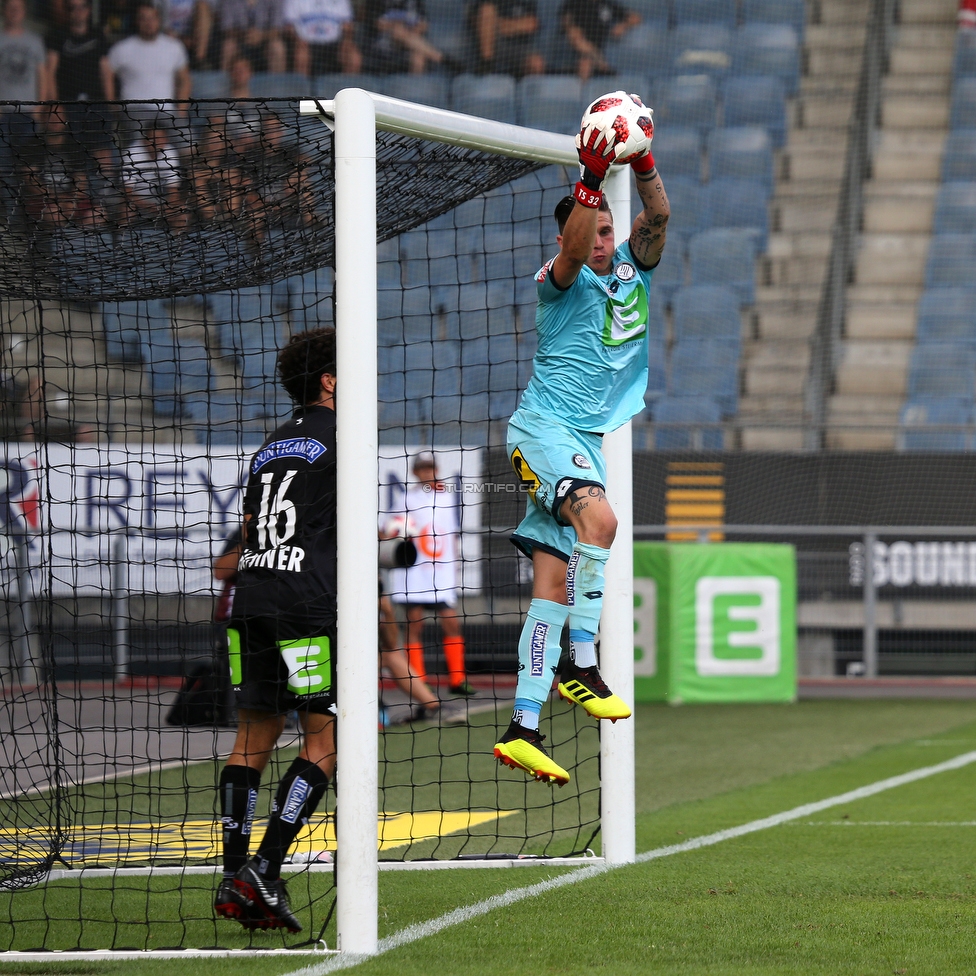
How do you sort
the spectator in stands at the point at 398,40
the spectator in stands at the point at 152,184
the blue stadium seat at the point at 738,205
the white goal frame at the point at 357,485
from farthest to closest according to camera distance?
the spectator in stands at the point at 398,40 → the blue stadium seat at the point at 738,205 → the spectator in stands at the point at 152,184 → the white goal frame at the point at 357,485

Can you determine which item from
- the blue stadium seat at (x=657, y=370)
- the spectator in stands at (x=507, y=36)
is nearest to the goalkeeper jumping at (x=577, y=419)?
the blue stadium seat at (x=657, y=370)

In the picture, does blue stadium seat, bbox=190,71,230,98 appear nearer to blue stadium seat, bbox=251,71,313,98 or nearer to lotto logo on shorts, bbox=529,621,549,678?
blue stadium seat, bbox=251,71,313,98

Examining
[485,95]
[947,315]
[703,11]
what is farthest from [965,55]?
[485,95]

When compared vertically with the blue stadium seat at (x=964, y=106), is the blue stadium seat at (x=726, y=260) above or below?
below

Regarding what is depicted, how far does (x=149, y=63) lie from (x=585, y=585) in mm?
16510

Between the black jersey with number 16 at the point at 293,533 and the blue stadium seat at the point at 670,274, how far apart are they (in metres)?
14.0

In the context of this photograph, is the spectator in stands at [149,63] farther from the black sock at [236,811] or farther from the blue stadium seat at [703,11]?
the black sock at [236,811]

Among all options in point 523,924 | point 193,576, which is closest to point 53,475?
point 193,576

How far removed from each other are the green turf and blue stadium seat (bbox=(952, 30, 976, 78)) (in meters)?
14.4

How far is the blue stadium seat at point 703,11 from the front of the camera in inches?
803

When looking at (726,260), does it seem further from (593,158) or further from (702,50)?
(593,158)

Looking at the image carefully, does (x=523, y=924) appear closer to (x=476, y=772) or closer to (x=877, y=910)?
(x=877, y=910)

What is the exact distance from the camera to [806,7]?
20266mm

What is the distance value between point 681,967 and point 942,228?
16977 mm
